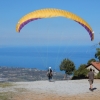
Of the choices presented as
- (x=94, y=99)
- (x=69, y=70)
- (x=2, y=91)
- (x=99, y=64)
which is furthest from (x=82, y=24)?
(x=69, y=70)

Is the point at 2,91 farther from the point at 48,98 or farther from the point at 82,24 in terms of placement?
the point at 82,24

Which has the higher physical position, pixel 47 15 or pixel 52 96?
pixel 47 15

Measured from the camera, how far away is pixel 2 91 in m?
18.8

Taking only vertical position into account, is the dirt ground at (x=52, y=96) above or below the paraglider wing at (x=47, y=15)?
below

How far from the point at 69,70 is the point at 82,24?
5603cm

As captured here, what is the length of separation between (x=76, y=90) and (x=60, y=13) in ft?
19.6

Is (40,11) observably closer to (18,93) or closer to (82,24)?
(82,24)

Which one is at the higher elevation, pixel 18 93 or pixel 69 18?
pixel 69 18

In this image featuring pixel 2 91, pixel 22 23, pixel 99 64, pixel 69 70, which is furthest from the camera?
pixel 69 70

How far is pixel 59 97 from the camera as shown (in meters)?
16.9

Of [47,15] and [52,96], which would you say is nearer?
[47,15]

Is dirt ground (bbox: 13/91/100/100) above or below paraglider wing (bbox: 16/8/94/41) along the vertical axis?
below

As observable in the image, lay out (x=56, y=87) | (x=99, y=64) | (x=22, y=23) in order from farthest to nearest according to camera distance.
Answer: (x=99, y=64) → (x=56, y=87) → (x=22, y=23)

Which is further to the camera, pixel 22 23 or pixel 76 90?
pixel 76 90
